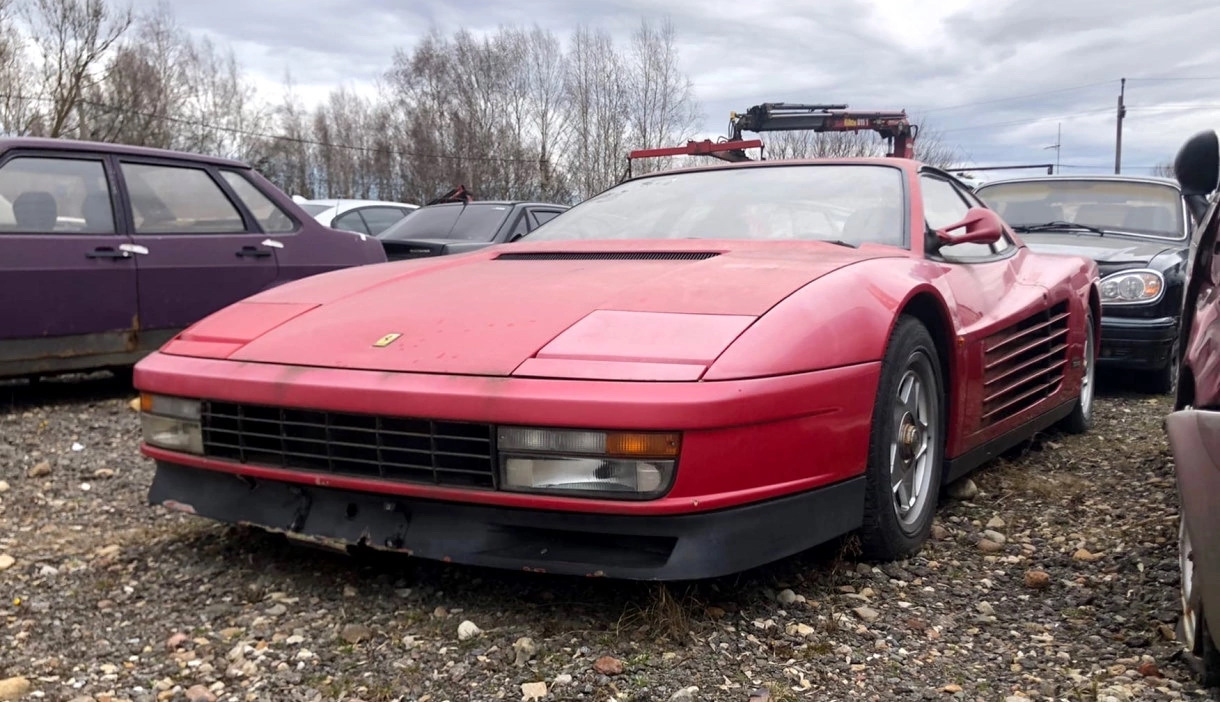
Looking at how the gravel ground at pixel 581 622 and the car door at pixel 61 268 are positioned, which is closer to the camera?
the gravel ground at pixel 581 622

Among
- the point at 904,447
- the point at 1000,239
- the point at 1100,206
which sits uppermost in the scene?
the point at 1100,206

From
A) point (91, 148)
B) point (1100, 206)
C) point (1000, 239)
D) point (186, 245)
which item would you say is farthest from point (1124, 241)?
point (91, 148)

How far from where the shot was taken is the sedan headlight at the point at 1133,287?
5.34 meters

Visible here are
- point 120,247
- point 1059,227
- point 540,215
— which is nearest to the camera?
point 120,247

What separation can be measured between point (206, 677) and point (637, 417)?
3.31ft

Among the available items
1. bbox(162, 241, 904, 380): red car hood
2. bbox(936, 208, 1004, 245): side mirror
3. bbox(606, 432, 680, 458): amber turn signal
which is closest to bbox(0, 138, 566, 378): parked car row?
bbox(162, 241, 904, 380): red car hood

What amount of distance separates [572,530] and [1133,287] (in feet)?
14.9

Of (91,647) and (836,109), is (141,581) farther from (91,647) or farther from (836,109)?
(836,109)

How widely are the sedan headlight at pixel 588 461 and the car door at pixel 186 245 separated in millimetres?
3381

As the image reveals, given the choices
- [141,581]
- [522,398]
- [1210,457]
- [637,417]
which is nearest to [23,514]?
[141,581]

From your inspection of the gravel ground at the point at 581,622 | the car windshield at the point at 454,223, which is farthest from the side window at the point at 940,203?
the car windshield at the point at 454,223

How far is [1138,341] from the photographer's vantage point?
208 inches

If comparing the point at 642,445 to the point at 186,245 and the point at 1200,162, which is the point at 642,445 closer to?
the point at 1200,162

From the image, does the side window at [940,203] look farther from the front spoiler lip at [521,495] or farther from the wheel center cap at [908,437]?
the front spoiler lip at [521,495]
